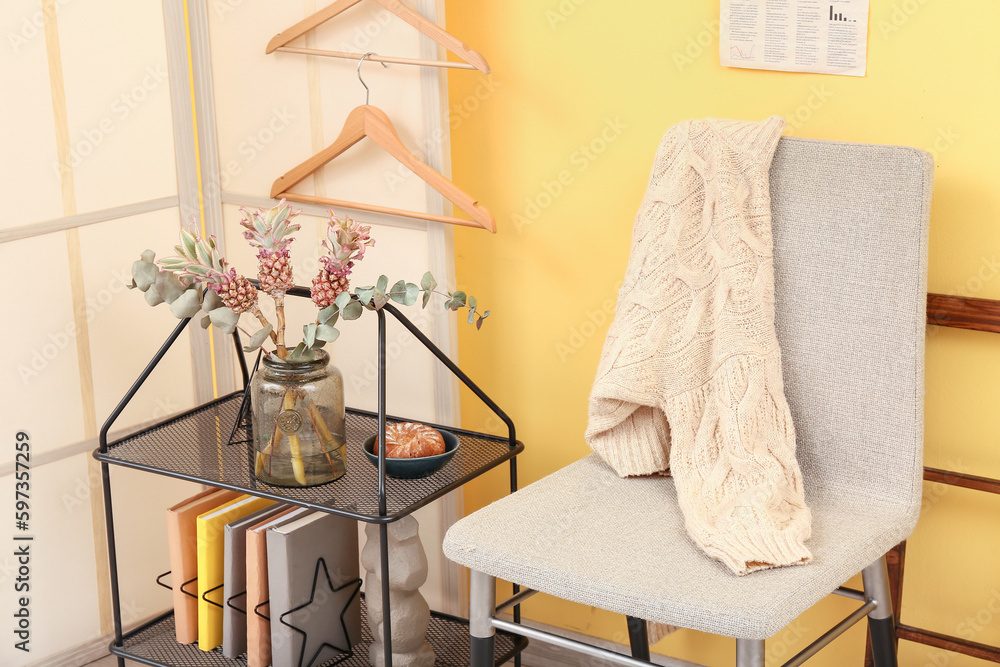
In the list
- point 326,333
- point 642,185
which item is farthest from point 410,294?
point 642,185

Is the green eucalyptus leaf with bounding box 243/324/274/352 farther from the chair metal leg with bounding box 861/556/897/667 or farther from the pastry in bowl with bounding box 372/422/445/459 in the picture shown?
the chair metal leg with bounding box 861/556/897/667

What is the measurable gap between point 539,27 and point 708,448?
2.50 feet

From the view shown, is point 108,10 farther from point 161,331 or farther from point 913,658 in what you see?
point 913,658

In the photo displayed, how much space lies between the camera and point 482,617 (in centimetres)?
131

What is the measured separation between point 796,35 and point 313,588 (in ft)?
3.56

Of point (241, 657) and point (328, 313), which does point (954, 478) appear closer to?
point (328, 313)

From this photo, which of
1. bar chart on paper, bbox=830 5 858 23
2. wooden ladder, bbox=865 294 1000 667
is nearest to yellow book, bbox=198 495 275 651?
wooden ladder, bbox=865 294 1000 667

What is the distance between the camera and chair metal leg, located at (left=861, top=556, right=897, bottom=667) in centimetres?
136

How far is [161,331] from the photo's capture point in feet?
6.40

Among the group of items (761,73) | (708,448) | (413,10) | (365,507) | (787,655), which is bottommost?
(787,655)

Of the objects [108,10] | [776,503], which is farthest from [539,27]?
[776,503]

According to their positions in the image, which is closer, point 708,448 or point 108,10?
point 708,448

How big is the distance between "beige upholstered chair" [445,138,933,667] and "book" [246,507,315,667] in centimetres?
45

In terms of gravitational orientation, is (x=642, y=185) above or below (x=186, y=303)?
above
